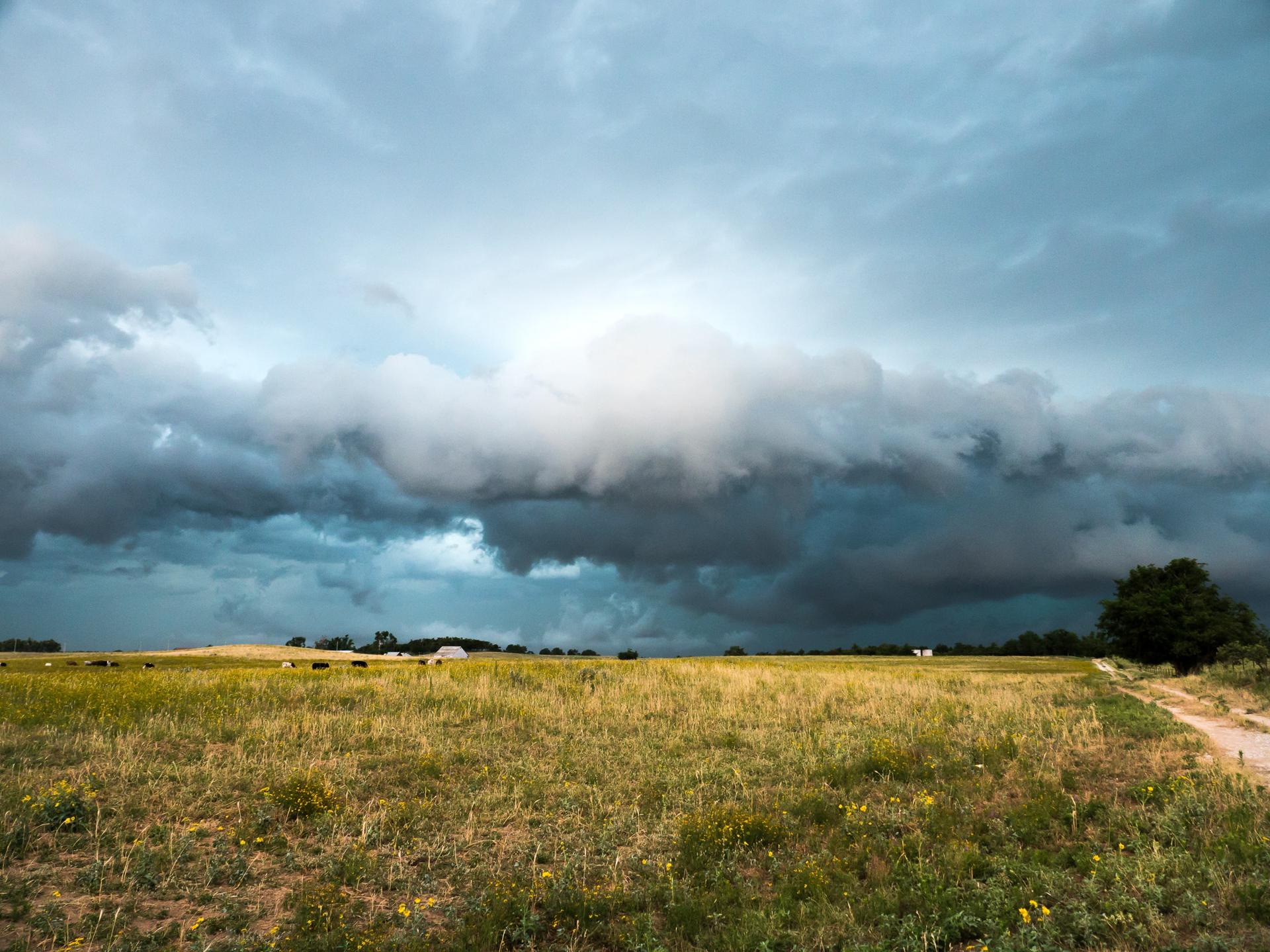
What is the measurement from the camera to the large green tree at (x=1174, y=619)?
5688 centimetres

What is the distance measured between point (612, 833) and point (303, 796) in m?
6.15

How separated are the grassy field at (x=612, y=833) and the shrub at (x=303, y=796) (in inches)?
2.5

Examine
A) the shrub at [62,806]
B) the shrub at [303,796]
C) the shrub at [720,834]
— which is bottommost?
the shrub at [720,834]

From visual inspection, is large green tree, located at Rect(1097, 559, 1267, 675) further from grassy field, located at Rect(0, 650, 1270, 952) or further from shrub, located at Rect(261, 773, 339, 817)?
shrub, located at Rect(261, 773, 339, 817)

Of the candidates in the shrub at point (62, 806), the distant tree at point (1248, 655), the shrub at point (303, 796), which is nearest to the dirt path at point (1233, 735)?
the distant tree at point (1248, 655)

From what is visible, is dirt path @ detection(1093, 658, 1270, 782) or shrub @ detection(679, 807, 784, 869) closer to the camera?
shrub @ detection(679, 807, 784, 869)

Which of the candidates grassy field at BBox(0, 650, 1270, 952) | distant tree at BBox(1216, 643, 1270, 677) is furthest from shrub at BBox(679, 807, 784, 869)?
distant tree at BBox(1216, 643, 1270, 677)

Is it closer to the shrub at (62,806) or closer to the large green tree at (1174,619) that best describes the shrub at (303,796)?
the shrub at (62,806)

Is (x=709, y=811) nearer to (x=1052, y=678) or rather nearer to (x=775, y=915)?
(x=775, y=915)

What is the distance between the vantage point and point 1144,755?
49.0 ft

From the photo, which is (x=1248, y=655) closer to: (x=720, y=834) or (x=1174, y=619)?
(x=1174, y=619)

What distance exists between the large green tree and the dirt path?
32.5 meters

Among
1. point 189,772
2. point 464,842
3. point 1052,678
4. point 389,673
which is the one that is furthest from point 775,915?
point 1052,678

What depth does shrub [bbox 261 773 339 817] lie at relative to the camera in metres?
12.9
